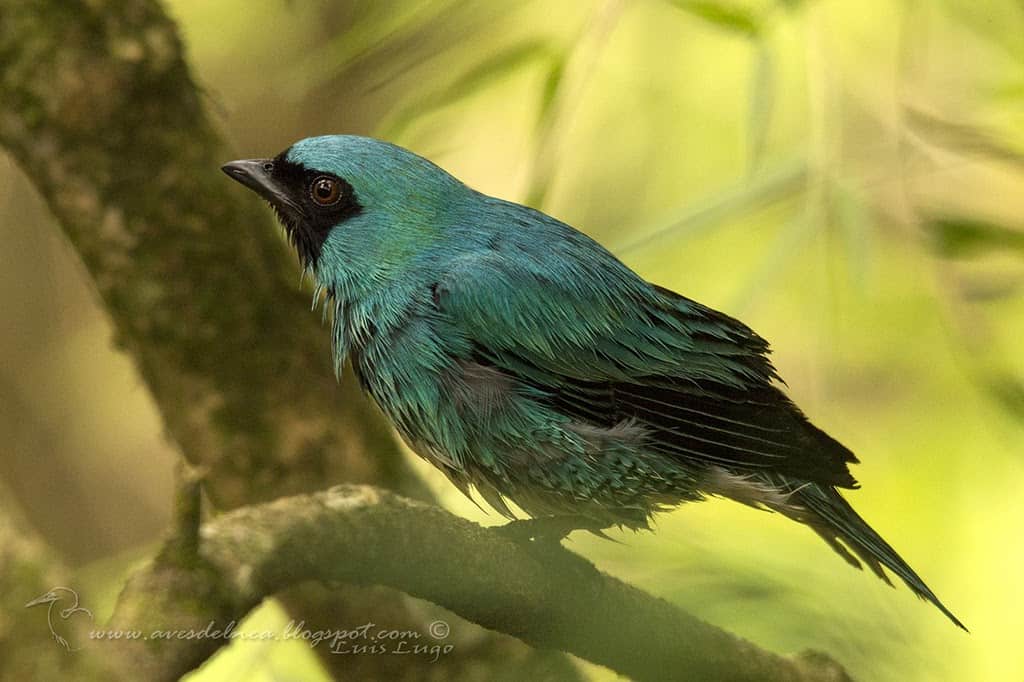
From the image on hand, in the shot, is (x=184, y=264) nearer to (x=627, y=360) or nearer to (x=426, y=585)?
(x=627, y=360)

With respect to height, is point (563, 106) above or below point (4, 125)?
above

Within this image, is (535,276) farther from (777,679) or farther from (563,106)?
(777,679)

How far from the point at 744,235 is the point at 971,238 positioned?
2430 millimetres

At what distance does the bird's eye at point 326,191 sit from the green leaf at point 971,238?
175cm

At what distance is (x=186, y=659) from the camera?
88.4 inches

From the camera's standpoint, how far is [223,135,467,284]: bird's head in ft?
12.2

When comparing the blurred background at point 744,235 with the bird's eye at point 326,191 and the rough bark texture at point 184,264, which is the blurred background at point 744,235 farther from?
the bird's eye at point 326,191

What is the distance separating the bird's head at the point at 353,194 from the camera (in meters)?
3.71

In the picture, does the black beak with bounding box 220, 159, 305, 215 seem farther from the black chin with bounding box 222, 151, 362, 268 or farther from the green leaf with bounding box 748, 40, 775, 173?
the green leaf with bounding box 748, 40, 775, 173

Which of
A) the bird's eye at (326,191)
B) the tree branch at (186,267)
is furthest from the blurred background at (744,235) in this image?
the bird's eye at (326,191)

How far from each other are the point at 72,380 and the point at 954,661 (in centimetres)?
579

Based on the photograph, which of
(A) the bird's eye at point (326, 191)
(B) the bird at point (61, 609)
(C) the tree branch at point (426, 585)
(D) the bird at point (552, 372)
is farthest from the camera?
(A) the bird's eye at point (326, 191)

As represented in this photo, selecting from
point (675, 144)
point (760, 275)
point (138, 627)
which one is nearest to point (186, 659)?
point (138, 627)

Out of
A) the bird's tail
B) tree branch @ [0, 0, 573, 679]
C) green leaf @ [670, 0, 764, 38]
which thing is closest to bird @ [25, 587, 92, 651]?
the bird's tail
